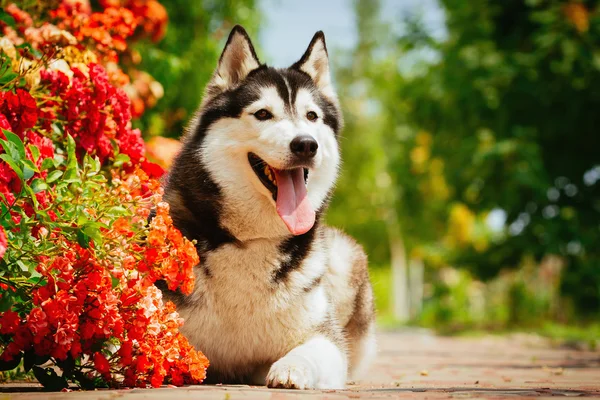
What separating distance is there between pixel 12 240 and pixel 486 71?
Answer: 35.8ft

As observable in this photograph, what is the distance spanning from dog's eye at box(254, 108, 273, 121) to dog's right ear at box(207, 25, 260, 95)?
350 millimetres

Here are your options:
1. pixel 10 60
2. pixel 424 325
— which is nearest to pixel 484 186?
pixel 424 325

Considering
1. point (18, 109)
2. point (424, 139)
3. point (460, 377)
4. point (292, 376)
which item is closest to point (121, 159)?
point (18, 109)

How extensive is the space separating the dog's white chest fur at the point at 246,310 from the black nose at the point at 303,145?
611 mm

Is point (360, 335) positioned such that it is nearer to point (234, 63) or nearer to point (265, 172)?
point (265, 172)

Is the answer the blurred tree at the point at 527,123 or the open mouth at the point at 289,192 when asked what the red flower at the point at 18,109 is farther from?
the blurred tree at the point at 527,123

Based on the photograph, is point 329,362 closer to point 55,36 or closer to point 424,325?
point 55,36

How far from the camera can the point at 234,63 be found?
4.48 meters

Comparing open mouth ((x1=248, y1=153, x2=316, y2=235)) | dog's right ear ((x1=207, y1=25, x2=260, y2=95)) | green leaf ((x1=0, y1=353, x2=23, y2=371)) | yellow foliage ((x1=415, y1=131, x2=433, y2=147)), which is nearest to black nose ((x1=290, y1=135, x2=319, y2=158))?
open mouth ((x1=248, y1=153, x2=316, y2=235))

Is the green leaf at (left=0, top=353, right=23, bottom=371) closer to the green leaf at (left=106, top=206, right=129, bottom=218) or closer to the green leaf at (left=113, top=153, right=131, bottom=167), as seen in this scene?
the green leaf at (left=106, top=206, right=129, bottom=218)

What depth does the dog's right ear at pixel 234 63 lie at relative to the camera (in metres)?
4.40

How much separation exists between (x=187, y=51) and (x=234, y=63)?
19.1 ft

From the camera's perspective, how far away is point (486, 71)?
12.8 m

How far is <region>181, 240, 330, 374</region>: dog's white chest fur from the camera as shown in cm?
390
